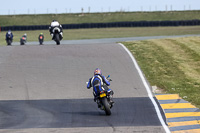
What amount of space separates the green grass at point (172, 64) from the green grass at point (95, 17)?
47.9 m

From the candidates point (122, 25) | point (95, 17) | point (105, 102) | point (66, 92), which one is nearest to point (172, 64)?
point (66, 92)

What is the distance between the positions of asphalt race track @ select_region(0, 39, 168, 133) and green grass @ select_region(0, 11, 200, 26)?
167 feet

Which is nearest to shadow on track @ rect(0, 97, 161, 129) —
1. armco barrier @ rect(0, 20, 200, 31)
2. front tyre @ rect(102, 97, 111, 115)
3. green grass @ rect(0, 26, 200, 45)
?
front tyre @ rect(102, 97, 111, 115)

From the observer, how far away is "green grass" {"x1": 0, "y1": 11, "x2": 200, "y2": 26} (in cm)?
7956

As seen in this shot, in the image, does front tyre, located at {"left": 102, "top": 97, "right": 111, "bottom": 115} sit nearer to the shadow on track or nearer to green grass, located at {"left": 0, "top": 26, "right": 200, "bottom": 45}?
the shadow on track

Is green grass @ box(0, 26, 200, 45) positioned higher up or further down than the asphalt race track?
further down

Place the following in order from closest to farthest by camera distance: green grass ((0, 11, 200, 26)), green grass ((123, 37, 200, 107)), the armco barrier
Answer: green grass ((123, 37, 200, 107))
the armco barrier
green grass ((0, 11, 200, 26))

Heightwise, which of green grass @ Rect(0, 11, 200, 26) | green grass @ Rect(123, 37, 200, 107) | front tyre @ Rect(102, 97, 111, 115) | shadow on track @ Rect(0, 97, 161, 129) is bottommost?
green grass @ Rect(0, 11, 200, 26)

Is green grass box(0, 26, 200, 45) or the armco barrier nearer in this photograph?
green grass box(0, 26, 200, 45)

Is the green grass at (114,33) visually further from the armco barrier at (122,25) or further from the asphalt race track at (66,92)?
the asphalt race track at (66,92)

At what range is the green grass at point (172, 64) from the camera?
1992cm

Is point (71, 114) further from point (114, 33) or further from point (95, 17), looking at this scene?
point (95, 17)

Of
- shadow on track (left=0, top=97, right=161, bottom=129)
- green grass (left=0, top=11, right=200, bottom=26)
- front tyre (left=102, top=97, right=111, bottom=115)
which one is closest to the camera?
shadow on track (left=0, top=97, right=161, bottom=129)

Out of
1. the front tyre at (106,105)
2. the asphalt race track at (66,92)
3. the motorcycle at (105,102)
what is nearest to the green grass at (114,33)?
the asphalt race track at (66,92)
